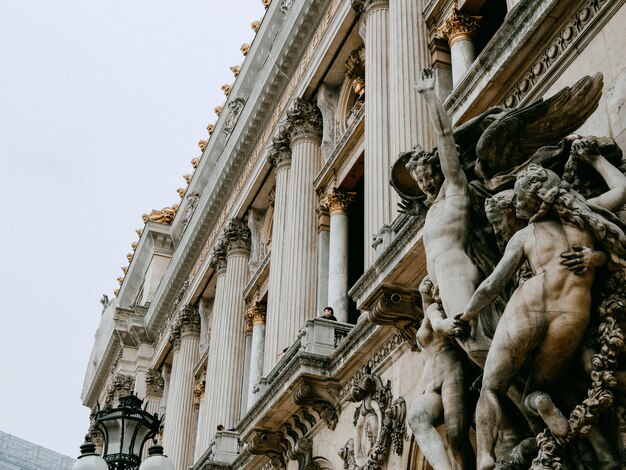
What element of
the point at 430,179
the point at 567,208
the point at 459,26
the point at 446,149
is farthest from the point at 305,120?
the point at 567,208

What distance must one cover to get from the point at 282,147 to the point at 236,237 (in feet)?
15.8

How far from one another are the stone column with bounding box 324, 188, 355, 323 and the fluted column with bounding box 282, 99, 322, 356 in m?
0.58

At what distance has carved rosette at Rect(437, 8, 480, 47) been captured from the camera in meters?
18.7

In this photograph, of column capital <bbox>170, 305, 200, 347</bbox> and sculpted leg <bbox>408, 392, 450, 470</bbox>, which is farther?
column capital <bbox>170, 305, 200, 347</bbox>

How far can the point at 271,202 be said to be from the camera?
2920 centimetres

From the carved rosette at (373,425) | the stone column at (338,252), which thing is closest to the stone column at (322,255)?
the stone column at (338,252)

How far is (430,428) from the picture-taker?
35.1 feet

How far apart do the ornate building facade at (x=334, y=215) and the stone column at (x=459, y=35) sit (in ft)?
0.11

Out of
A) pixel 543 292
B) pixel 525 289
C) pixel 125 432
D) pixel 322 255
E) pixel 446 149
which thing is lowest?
pixel 543 292

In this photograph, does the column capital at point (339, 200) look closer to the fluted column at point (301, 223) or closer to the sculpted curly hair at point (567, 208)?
the fluted column at point (301, 223)

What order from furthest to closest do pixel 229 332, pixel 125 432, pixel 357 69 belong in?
pixel 229 332 → pixel 357 69 → pixel 125 432

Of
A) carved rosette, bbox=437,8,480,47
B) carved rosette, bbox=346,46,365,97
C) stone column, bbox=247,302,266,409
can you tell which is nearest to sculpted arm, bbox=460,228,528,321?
carved rosette, bbox=437,8,480,47

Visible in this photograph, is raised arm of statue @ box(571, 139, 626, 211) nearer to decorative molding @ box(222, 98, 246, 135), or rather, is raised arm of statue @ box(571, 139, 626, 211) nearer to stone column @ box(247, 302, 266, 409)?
stone column @ box(247, 302, 266, 409)

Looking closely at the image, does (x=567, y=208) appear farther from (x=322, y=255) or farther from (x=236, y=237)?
(x=236, y=237)
